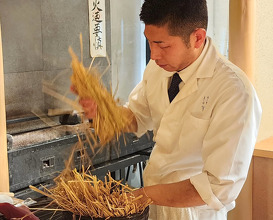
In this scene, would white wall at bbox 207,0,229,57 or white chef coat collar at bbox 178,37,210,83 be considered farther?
white wall at bbox 207,0,229,57

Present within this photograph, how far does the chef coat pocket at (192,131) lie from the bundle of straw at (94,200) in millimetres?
387

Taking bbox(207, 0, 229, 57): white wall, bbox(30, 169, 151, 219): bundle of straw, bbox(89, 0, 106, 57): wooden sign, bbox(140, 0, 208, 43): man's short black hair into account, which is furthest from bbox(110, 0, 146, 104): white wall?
bbox(30, 169, 151, 219): bundle of straw

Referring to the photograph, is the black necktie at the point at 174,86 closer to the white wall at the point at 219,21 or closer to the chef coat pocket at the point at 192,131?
the chef coat pocket at the point at 192,131

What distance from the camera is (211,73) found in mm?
1958

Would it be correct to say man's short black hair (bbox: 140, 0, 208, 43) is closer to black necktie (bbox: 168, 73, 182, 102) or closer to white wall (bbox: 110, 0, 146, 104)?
black necktie (bbox: 168, 73, 182, 102)

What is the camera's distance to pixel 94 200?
5.36 ft

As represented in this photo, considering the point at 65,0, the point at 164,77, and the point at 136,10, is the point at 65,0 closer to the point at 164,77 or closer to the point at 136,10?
the point at 136,10

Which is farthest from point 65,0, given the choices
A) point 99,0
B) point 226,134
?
point 226,134

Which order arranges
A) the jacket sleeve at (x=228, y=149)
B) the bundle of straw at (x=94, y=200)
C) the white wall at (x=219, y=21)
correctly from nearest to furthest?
the bundle of straw at (x=94, y=200) → the jacket sleeve at (x=228, y=149) → the white wall at (x=219, y=21)

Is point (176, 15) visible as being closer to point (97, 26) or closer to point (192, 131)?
point (192, 131)

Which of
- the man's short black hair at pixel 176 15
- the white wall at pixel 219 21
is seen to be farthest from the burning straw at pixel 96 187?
the white wall at pixel 219 21

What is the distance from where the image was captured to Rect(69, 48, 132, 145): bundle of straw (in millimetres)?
1967

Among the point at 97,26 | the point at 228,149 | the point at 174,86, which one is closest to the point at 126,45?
the point at 97,26

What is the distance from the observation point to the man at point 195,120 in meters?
1.79
